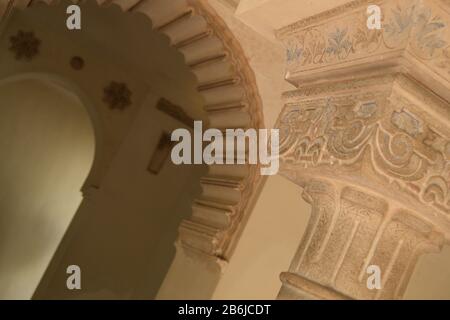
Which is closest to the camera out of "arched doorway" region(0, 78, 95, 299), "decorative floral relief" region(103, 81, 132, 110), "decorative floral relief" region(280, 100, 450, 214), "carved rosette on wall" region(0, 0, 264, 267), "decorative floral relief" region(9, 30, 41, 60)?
"decorative floral relief" region(280, 100, 450, 214)

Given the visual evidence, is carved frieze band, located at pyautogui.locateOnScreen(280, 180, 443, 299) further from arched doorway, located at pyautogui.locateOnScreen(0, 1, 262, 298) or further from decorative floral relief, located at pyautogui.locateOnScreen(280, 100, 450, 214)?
arched doorway, located at pyautogui.locateOnScreen(0, 1, 262, 298)

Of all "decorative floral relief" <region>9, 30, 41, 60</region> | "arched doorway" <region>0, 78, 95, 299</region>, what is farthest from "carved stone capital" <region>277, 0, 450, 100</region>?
"arched doorway" <region>0, 78, 95, 299</region>

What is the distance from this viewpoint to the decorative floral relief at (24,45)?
5121 mm

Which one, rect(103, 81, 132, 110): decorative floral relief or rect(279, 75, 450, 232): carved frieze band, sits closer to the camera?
rect(279, 75, 450, 232): carved frieze band

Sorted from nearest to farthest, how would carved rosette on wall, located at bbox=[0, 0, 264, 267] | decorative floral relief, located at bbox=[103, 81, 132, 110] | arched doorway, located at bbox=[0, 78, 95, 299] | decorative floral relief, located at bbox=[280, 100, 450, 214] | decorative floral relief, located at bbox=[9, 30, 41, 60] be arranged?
1. decorative floral relief, located at bbox=[280, 100, 450, 214]
2. carved rosette on wall, located at bbox=[0, 0, 264, 267]
3. decorative floral relief, located at bbox=[9, 30, 41, 60]
4. decorative floral relief, located at bbox=[103, 81, 132, 110]
5. arched doorway, located at bbox=[0, 78, 95, 299]

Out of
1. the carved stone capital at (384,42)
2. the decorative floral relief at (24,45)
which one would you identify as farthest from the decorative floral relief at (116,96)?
the carved stone capital at (384,42)

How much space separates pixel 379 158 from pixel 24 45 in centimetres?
473

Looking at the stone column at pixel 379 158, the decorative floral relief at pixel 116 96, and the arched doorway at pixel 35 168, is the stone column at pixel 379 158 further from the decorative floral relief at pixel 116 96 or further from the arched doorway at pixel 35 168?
the arched doorway at pixel 35 168

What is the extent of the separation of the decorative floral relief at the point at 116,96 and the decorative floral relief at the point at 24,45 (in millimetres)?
872

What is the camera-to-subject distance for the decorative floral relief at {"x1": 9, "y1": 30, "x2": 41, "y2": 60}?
5.12 meters

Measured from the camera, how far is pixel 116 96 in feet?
18.7

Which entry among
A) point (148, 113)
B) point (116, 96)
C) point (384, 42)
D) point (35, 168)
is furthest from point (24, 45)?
point (384, 42)

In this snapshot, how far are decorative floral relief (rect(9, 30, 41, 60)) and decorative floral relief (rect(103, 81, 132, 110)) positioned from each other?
87 centimetres

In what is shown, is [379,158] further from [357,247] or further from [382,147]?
[357,247]
